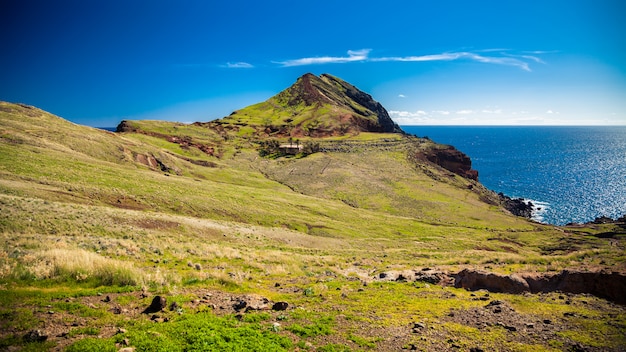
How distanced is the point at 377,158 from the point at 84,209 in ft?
341

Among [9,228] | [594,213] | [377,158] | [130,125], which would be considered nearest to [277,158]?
[377,158]

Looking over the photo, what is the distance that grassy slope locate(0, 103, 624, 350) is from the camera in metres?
15.5

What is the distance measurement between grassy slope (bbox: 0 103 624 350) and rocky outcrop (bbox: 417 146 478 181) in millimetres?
36707

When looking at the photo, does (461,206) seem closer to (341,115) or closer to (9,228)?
(9,228)

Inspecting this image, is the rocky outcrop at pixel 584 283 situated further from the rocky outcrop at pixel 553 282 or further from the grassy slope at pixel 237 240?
the grassy slope at pixel 237 240

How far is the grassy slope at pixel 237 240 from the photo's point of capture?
1545 centimetres

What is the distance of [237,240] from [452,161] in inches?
4616

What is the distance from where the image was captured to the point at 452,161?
430 ft

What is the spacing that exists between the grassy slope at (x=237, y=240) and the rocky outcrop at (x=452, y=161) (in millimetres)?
36707

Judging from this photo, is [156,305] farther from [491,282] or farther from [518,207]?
[518,207]

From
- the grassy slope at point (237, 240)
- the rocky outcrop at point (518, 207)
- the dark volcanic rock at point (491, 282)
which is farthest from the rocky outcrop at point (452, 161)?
the dark volcanic rock at point (491, 282)

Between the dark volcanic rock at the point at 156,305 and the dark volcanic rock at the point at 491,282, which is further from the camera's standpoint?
the dark volcanic rock at the point at 491,282

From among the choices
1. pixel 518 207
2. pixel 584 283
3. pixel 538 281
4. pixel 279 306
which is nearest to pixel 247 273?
pixel 279 306

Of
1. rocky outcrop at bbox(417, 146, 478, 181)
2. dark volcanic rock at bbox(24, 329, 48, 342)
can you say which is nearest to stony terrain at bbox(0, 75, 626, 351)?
dark volcanic rock at bbox(24, 329, 48, 342)
